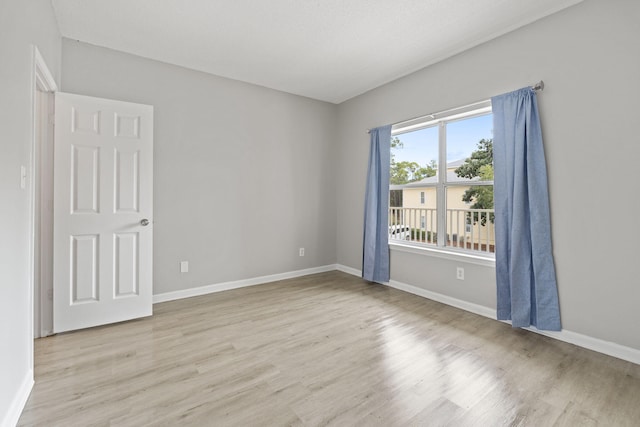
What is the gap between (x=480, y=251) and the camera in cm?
304

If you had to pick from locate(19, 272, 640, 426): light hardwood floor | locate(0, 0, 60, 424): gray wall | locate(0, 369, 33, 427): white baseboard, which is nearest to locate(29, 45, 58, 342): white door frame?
locate(19, 272, 640, 426): light hardwood floor

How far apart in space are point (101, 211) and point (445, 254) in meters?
3.39

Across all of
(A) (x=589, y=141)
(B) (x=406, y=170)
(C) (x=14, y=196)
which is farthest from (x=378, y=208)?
(C) (x=14, y=196)

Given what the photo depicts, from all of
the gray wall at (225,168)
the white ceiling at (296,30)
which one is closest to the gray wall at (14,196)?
the white ceiling at (296,30)

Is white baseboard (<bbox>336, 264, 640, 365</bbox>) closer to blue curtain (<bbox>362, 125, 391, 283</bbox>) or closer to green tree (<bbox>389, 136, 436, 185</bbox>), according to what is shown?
blue curtain (<bbox>362, 125, 391, 283</bbox>)

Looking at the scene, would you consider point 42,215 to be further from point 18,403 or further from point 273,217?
point 273,217

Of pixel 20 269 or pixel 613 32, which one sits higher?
pixel 613 32

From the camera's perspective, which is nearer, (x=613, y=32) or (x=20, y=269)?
(x=20, y=269)

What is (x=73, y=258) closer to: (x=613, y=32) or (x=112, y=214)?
(x=112, y=214)

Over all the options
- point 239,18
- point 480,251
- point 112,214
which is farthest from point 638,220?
point 112,214

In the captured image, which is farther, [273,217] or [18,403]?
[273,217]

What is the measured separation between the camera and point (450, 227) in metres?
3.32

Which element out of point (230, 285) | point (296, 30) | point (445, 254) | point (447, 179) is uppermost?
point (296, 30)

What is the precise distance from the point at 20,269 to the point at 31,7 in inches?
61.6
